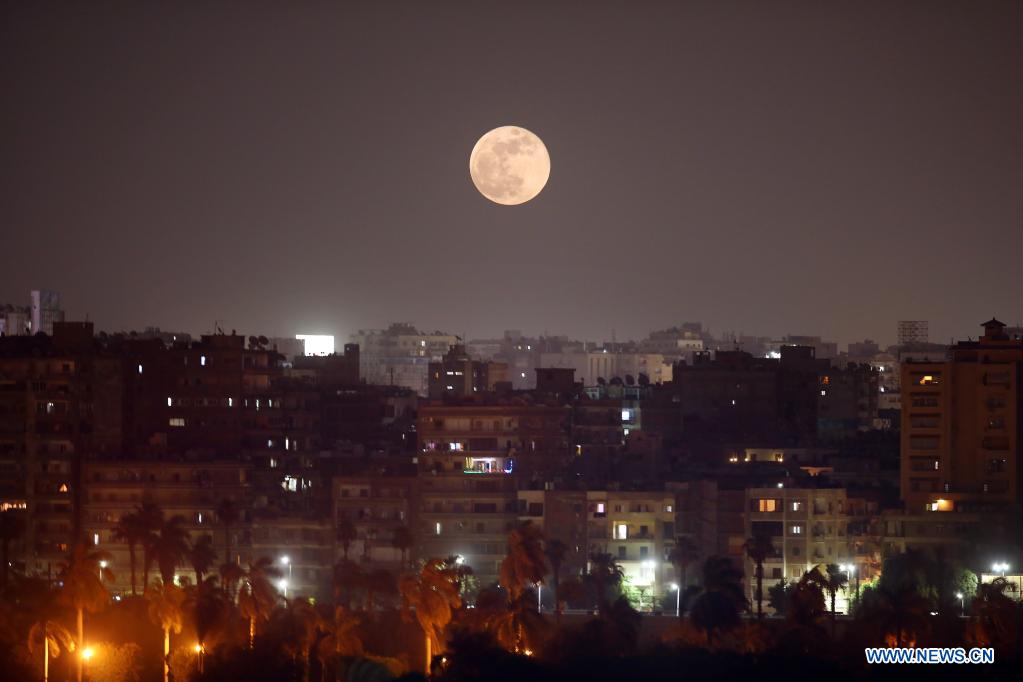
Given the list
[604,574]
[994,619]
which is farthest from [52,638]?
[994,619]

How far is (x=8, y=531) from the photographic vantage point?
52.2m

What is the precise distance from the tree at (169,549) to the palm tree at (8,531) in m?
3.81

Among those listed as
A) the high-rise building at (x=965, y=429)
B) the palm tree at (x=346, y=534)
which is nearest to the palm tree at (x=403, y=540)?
the palm tree at (x=346, y=534)

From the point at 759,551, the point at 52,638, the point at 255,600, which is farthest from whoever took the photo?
the point at 759,551

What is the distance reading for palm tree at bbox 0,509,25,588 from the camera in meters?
51.7

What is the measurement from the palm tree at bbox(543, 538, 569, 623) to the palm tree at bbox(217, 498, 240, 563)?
24.7 ft

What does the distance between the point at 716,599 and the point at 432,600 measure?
520 cm

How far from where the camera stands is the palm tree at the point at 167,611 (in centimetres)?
4081

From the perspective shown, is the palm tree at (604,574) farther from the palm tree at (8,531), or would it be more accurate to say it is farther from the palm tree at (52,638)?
the palm tree at (8,531)

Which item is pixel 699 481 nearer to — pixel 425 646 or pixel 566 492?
pixel 566 492

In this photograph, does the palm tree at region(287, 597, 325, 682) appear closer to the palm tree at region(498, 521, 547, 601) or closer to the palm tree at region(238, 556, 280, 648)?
the palm tree at region(238, 556, 280, 648)

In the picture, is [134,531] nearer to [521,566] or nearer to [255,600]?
[255,600]

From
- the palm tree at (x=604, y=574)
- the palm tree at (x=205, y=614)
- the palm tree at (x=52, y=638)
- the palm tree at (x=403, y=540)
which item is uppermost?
the palm tree at (x=403, y=540)

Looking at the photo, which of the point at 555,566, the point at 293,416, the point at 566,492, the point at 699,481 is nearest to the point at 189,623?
the point at 555,566
